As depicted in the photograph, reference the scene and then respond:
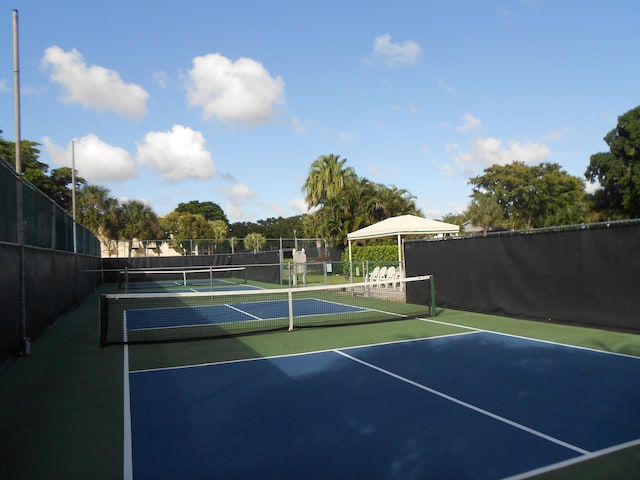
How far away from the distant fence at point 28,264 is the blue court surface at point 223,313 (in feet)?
7.02

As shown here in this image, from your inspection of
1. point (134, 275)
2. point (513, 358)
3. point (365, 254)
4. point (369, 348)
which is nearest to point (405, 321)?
point (369, 348)


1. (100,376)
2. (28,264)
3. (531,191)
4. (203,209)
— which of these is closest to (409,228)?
(28,264)

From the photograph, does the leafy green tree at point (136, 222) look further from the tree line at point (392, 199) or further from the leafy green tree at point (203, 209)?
the leafy green tree at point (203, 209)

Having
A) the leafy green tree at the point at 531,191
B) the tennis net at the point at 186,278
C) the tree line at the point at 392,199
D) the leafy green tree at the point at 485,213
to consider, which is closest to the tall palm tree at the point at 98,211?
the tree line at the point at 392,199

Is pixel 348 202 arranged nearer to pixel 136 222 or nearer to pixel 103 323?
pixel 136 222

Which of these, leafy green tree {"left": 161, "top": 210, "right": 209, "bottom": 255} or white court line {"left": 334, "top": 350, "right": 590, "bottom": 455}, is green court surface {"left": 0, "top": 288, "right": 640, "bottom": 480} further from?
leafy green tree {"left": 161, "top": 210, "right": 209, "bottom": 255}

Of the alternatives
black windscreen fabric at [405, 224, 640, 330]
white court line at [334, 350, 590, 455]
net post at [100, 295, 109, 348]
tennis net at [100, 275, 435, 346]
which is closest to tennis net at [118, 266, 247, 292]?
tennis net at [100, 275, 435, 346]

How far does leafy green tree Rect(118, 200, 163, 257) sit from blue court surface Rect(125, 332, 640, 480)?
1759 inches

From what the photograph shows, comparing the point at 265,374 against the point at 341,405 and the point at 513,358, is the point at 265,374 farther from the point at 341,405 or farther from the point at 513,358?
the point at 513,358

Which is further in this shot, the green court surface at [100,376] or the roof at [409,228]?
the roof at [409,228]

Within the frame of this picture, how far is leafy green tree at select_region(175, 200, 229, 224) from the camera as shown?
104875 millimetres

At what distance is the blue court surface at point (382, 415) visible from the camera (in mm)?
4168

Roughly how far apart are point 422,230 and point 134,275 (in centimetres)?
2129

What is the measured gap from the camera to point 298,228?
104062 mm
